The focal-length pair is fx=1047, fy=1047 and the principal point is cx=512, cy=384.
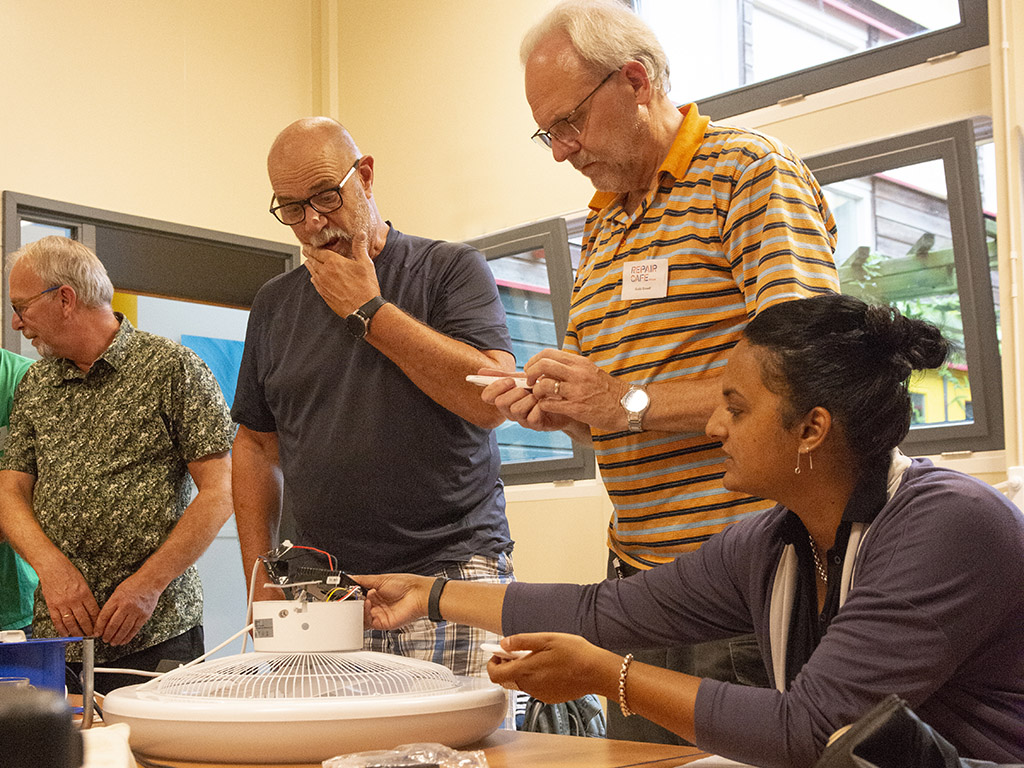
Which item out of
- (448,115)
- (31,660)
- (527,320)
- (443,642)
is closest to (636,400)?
(443,642)

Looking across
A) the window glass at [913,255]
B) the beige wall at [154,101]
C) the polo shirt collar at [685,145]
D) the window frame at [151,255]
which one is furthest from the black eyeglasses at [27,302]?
the window glass at [913,255]

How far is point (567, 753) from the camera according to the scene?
1193 millimetres

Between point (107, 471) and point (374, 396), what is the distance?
1.00m

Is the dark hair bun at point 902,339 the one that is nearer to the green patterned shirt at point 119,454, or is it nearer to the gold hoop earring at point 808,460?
the gold hoop earring at point 808,460

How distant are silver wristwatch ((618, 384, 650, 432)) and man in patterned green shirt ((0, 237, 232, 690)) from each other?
1.34 m

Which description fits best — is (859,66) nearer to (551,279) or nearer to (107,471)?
(551,279)

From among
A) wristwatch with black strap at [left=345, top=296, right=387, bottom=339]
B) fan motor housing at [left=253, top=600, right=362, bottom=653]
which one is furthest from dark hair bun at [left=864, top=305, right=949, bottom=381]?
wristwatch with black strap at [left=345, top=296, right=387, bottom=339]

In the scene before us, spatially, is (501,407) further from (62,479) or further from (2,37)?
(2,37)

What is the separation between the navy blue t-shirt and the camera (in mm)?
1785

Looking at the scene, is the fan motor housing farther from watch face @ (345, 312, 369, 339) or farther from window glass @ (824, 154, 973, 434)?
window glass @ (824, 154, 973, 434)

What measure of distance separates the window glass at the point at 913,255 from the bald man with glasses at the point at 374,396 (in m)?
1.57

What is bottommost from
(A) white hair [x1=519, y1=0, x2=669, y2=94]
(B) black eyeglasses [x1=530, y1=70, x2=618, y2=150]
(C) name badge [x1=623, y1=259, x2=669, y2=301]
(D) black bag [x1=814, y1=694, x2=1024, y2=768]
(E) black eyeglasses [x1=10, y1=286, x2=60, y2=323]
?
(D) black bag [x1=814, y1=694, x2=1024, y2=768]

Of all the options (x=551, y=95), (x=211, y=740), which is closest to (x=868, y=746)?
(x=211, y=740)

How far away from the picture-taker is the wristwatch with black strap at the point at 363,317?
177 cm
